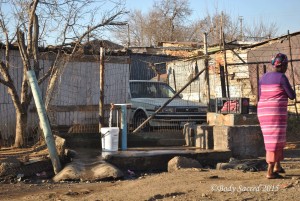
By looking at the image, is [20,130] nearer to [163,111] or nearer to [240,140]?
[163,111]

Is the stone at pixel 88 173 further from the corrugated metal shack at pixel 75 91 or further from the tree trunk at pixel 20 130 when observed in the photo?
the corrugated metal shack at pixel 75 91

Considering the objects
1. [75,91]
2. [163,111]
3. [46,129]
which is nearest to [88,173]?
[46,129]

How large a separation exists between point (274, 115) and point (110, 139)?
433 cm

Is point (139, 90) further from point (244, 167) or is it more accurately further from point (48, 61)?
point (244, 167)

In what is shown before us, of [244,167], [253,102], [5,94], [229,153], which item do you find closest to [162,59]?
[253,102]

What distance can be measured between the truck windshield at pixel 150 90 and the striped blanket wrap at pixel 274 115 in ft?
28.7

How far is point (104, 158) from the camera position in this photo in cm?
906

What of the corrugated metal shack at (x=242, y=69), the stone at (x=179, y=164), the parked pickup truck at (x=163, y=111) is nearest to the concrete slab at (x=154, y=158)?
the stone at (x=179, y=164)

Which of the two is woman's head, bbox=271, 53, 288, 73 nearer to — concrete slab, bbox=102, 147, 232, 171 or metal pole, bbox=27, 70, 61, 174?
concrete slab, bbox=102, 147, 232, 171

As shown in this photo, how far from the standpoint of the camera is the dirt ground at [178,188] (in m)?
5.53

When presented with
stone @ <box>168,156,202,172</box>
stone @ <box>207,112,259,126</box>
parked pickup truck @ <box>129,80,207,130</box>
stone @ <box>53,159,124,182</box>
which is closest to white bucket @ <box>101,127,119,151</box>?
stone @ <box>53,159,124,182</box>

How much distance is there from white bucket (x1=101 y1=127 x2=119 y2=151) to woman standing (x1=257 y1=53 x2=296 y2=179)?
13.3 feet

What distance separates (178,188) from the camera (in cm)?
605

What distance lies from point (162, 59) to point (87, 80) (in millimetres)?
14589
